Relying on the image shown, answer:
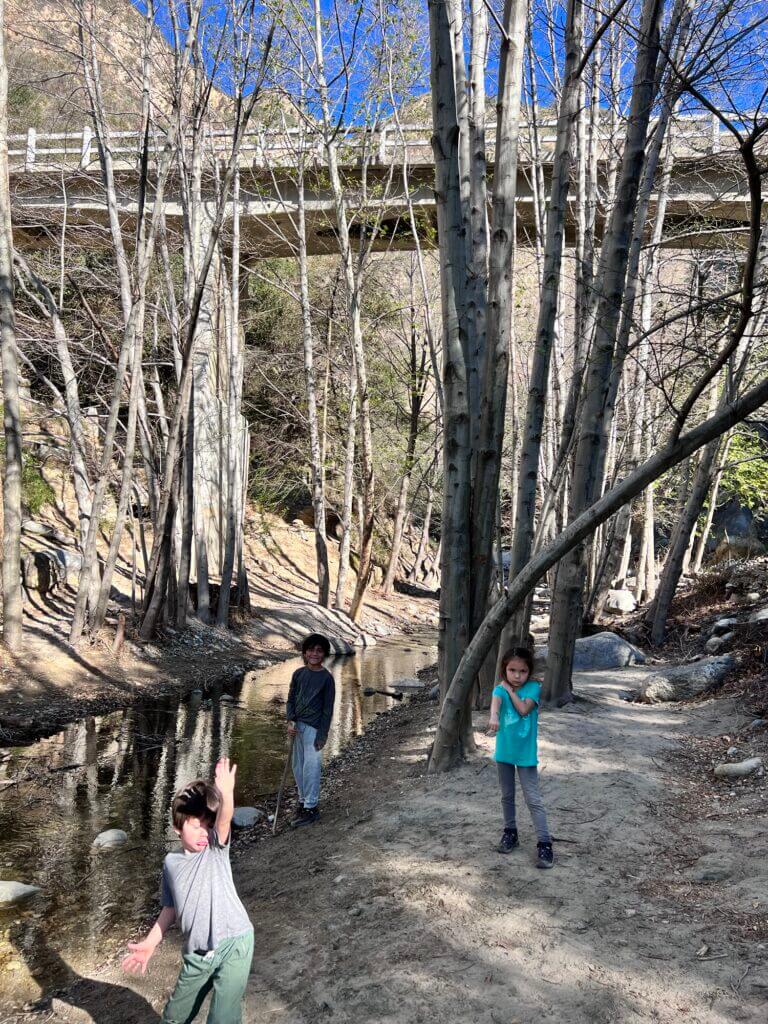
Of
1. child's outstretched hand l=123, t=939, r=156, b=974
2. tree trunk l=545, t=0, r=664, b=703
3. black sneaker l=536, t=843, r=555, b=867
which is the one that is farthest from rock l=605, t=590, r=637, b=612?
child's outstretched hand l=123, t=939, r=156, b=974

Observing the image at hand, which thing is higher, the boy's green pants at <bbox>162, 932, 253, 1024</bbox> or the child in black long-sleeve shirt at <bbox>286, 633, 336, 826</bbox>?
the boy's green pants at <bbox>162, 932, 253, 1024</bbox>

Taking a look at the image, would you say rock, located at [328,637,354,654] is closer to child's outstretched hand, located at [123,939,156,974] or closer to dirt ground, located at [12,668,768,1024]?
dirt ground, located at [12,668,768,1024]

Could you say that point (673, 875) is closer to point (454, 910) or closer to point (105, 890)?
point (454, 910)

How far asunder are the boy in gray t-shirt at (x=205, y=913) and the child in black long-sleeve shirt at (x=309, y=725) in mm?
3207

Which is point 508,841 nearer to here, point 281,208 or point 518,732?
point 518,732

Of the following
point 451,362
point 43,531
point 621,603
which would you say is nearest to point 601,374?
point 451,362

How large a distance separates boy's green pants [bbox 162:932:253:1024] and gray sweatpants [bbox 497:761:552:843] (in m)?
2.20

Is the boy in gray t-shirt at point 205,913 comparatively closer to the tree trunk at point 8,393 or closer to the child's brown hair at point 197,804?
the child's brown hair at point 197,804

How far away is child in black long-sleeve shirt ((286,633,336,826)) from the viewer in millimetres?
6801

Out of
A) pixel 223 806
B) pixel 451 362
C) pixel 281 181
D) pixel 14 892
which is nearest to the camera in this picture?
pixel 223 806

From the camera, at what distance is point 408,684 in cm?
1452

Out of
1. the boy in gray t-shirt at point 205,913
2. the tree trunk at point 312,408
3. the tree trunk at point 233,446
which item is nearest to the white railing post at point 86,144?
the tree trunk at point 233,446

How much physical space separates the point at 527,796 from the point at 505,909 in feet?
2.73

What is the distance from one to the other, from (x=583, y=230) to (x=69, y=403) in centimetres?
817
